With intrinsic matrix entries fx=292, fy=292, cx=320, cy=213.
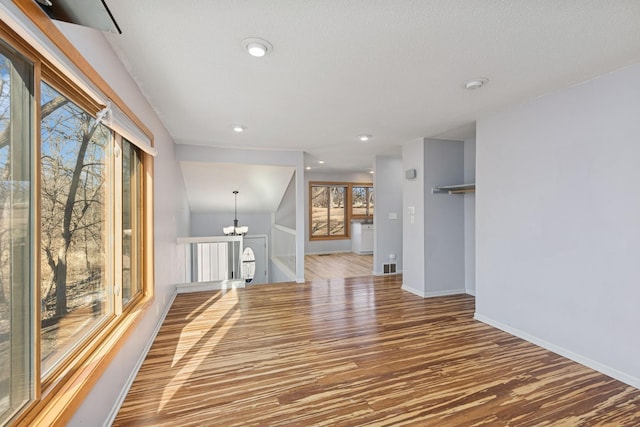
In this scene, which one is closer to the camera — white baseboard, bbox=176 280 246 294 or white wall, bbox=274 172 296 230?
white baseboard, bbox=176 280 246 294

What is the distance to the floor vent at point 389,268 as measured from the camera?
5.64 meters

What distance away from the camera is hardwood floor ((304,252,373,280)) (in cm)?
578

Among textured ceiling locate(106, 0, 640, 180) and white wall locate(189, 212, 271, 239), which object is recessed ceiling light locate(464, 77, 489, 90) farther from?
white wall locate(189, 212, 271, 239)

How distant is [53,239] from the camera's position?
1380 millimetres

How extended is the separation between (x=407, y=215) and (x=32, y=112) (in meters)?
4.26

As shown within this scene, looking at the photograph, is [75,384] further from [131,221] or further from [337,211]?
[337,211]

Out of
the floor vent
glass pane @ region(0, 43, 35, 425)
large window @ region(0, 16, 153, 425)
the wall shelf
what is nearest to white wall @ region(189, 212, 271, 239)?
the floor vent

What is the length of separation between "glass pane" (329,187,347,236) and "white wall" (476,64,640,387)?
557 centimetres

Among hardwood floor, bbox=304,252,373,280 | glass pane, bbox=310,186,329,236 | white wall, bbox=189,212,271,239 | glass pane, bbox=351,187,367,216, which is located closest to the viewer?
hardwood floor, bbox=304,252,373,280

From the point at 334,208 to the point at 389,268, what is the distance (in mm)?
3386

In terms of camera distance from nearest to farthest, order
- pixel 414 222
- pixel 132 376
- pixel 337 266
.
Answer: pixel 132 376
pixel 414 222
pixel 337 266

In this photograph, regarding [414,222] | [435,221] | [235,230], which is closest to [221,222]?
[235,230]

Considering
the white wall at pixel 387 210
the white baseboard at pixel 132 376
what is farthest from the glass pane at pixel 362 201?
the white baseboard at pixel 132 376

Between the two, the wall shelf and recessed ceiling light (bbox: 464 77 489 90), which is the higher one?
recessed ceiling light (bbox: 464 77 489 90)
